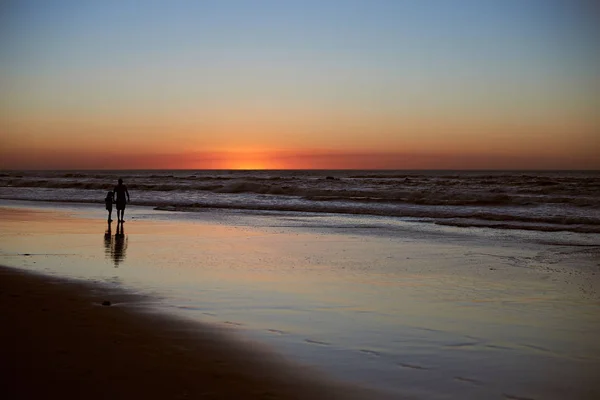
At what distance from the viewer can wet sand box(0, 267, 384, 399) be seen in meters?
5.00

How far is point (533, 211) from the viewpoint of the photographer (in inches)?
1119

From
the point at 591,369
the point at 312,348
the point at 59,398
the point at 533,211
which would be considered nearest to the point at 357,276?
the point at 312,348

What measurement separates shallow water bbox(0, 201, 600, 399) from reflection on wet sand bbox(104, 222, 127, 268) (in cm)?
5

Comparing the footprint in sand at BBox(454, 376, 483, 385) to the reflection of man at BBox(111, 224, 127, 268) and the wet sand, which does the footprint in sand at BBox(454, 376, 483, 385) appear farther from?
the reflection of man at BBox(111, 224, 127, 268)

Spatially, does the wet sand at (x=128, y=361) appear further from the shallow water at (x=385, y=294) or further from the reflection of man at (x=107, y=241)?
the reflection of man at (x=107, y=241)

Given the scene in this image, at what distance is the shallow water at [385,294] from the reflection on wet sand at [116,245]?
0.16 ft

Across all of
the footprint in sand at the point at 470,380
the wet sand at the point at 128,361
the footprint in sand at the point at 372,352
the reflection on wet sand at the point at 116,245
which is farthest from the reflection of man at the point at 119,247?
the footprint in sand at the point at 470,380

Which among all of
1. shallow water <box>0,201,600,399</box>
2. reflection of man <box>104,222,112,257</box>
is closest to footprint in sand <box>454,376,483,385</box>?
shallow water <box>0,201,600,399</box>

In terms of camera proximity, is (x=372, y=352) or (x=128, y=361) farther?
(x=372, y=352)

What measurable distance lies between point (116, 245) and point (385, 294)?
807 centimetres

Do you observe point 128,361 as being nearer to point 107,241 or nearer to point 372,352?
point 372,352

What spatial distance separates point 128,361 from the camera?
18.7 ft

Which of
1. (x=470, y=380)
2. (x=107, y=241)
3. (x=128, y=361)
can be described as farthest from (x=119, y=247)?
(x=470, y=380)

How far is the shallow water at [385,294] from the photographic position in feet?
18.7
